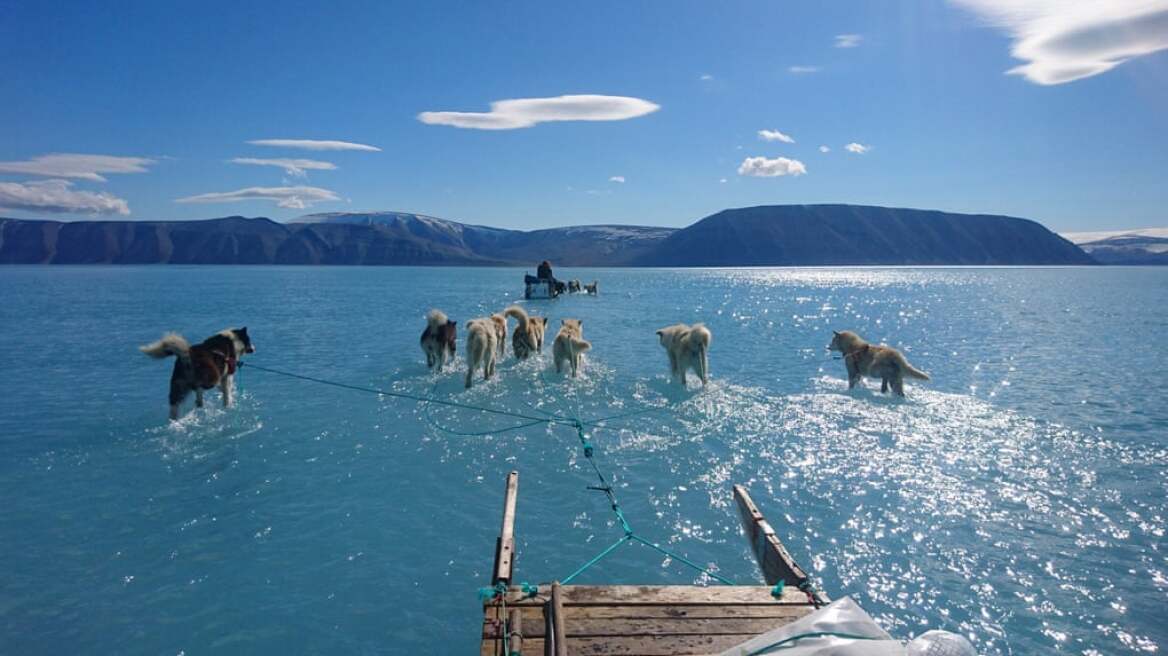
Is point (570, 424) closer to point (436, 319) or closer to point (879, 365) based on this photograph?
point (436, 319)

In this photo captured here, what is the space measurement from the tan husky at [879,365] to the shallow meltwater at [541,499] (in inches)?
19.4

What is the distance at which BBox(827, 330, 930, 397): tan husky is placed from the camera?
1574 centimetres

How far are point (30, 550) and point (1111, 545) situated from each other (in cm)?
1409

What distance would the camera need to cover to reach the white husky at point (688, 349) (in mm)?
15750

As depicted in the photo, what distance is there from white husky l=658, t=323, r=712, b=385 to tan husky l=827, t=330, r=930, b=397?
14.6 feet

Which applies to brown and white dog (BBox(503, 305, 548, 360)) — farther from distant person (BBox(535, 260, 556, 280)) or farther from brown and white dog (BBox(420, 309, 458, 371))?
distant person (BBox(535, 260, 556, 280))

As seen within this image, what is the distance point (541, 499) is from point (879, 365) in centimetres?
1142

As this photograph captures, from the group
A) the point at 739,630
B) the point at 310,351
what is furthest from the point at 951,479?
the point at 310,351

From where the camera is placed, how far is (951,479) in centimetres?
992

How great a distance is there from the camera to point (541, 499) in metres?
8.98

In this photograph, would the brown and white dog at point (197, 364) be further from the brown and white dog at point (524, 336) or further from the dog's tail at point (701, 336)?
the dog's tail at point (701, 336)

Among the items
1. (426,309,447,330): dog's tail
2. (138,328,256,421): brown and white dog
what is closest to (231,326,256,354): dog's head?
(138,328,256,421): brown and white dog

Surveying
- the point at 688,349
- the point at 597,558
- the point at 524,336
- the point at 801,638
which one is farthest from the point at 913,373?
the point at 801,638

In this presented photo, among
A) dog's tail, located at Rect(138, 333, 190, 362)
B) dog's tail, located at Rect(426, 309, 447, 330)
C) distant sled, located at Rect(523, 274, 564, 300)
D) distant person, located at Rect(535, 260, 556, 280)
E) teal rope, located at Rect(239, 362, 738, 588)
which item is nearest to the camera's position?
teal rope, located at Rect(239, 362, 738, 588)
